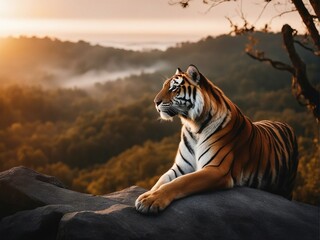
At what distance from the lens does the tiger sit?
5816 millimetres

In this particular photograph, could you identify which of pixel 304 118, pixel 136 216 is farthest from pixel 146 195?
pixel 304 118

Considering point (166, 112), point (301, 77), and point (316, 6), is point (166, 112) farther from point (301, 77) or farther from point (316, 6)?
point (301, 77)

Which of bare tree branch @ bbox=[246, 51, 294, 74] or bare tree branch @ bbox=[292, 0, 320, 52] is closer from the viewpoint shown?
bare tree branch @ bbox=[292, 0, 320, 52]

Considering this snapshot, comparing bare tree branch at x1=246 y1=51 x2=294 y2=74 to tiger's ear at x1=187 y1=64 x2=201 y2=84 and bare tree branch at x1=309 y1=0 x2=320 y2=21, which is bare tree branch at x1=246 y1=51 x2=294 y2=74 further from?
tiger's ear at x1=187 y1=64 x2=201 y2=84

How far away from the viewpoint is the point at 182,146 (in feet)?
20.9

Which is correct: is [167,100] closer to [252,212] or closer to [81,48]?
[252,212]

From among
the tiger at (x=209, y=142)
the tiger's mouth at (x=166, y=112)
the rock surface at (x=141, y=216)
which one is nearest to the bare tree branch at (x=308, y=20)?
the tiger at (x=209, y=142)

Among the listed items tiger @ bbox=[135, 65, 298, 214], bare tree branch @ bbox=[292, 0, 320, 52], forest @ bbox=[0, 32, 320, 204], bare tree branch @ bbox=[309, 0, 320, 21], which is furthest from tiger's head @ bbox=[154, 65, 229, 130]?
forest @ bbox=[0, 32, 320, 204]

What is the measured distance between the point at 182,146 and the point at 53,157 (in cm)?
5645

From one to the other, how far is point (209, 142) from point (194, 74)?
68 centimetres

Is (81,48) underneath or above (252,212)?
above

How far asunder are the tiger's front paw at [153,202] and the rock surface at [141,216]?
0.18 feet

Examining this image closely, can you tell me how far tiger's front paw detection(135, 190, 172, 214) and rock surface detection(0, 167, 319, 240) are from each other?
54mm

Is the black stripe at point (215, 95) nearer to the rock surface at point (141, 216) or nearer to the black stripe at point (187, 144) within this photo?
the black stripe at point (187, 144)
